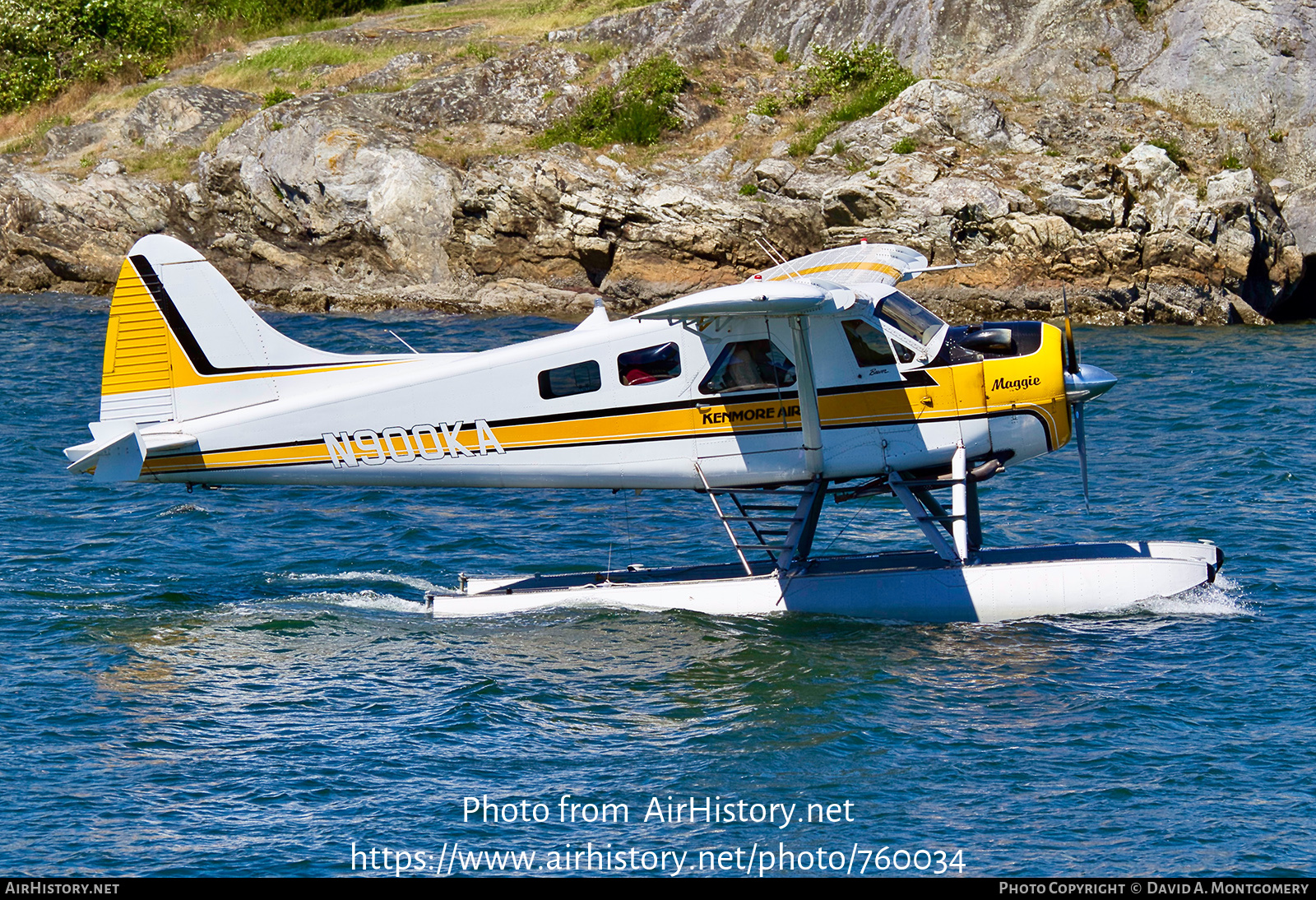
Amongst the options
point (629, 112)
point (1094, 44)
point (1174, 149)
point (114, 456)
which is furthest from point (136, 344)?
point (1094, 44)

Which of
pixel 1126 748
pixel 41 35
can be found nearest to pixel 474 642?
pixel 1126 748

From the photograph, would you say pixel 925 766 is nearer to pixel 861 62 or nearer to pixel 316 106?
pixel 861 62

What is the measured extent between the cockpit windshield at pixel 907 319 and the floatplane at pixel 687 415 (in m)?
0.02

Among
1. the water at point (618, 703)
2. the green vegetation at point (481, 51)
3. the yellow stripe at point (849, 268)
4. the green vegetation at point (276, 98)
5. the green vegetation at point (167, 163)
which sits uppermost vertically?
the green vegetation at point (481, 51)

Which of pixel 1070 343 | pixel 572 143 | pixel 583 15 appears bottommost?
pixel 1070 343

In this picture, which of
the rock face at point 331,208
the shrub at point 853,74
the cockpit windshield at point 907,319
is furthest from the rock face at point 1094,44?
the cockpit windshield at point 907,319

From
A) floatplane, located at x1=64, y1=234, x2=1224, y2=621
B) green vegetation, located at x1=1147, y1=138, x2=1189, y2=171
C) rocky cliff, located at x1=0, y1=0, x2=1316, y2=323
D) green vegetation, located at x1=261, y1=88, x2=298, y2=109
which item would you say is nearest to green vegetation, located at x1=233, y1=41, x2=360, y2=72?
rocky cliff, located at x1=0, y1=0, x2=1316, y2=323

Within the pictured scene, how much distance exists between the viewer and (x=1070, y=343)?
13.0 meters

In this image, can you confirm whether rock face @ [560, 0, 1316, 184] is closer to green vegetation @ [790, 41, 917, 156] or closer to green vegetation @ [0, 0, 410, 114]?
green vegetation @ [790, 41, 917, 156]

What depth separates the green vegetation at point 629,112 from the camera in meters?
33.6

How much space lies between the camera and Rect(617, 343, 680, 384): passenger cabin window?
13.3 metres

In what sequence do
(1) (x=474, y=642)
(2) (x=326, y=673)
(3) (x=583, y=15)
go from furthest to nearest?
(3) (x=583, y=15)
(1) (x=474, y=642)
(2) (x=326, y=673)

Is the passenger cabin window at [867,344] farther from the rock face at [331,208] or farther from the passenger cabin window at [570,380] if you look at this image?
the rock face at [331,208]

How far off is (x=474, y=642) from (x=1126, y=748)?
20.9 feet
